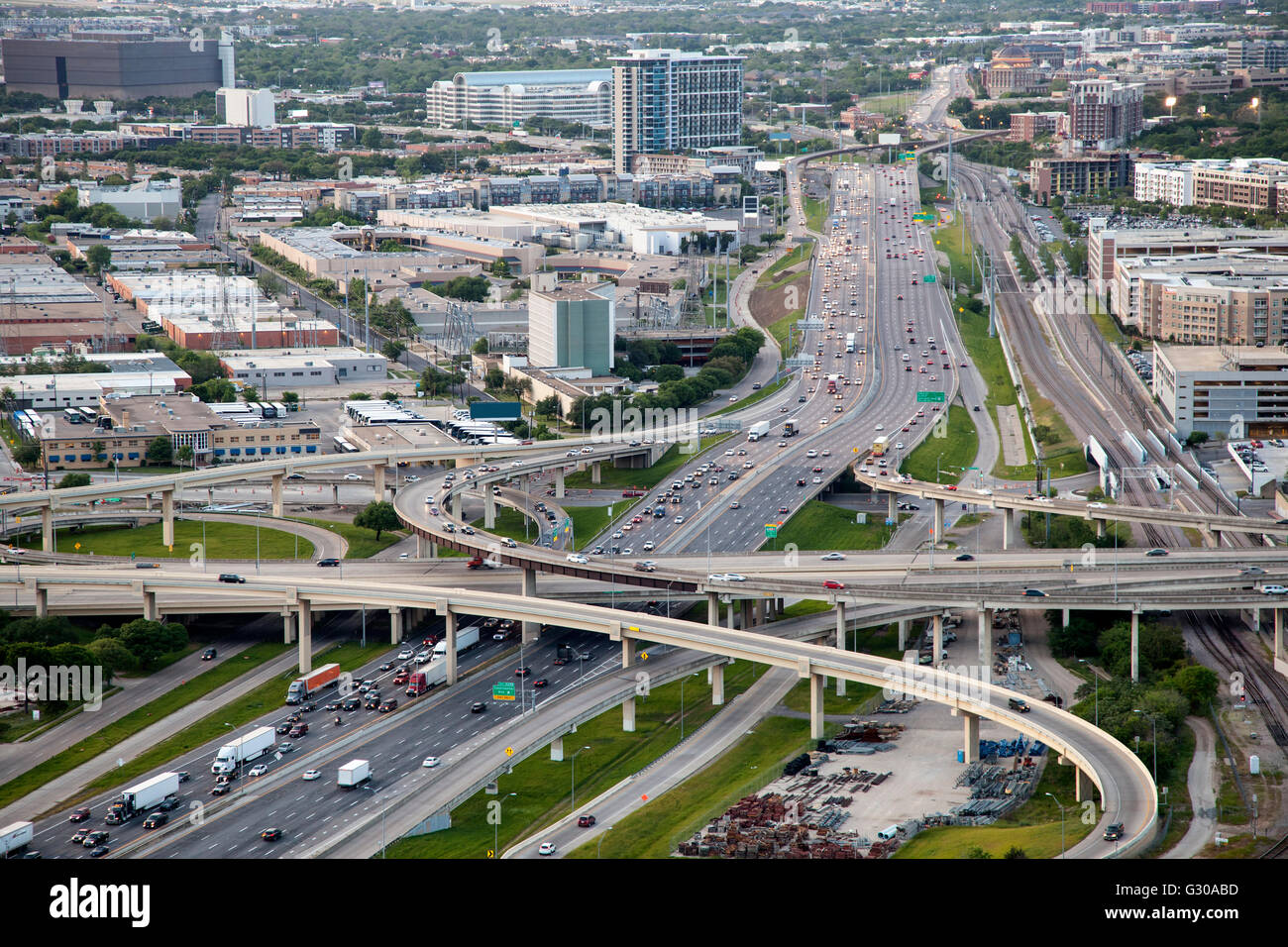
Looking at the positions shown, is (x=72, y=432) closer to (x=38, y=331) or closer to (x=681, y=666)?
(x=38, y=331)

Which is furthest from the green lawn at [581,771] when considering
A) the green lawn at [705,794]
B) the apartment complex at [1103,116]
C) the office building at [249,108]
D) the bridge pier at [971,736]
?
the office building at [249,108]

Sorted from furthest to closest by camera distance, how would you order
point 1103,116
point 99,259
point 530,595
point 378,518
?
point 1103,116, point 99,259, point 378,518, point 530,595

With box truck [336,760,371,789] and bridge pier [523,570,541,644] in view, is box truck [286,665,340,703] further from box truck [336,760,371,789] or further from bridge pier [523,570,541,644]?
box truck [336,760,371,789]

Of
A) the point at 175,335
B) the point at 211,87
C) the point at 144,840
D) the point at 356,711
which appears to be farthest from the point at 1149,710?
the point at 211,87

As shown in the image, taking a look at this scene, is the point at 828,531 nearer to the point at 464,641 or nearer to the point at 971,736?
the point at 464,641

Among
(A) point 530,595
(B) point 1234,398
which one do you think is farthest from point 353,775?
(B) point 1234,398

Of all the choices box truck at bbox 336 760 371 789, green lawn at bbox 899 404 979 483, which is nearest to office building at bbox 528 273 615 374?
green lawn at bbox 899 404 979 483

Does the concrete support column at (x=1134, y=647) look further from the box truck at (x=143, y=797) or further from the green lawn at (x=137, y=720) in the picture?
the box truck at (x=143, y=797)
